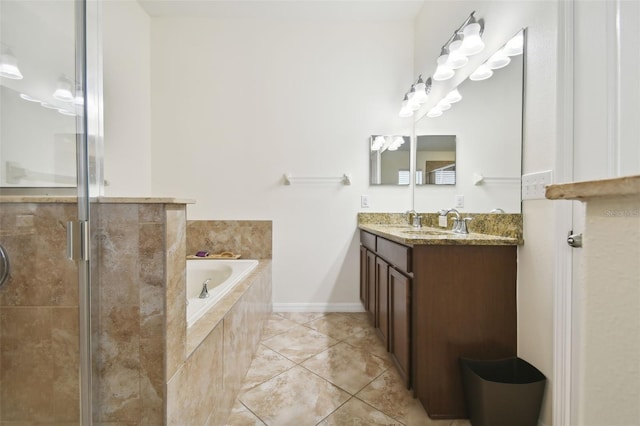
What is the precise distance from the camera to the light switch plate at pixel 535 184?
1.19 meters

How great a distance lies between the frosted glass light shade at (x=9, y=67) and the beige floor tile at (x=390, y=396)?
1862 mm

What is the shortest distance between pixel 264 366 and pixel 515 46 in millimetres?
2162

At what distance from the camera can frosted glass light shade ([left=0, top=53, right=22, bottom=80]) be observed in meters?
0.85

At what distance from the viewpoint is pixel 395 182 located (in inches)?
106

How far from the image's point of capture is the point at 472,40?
5.29ft

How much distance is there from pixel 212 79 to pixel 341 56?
4.01ft

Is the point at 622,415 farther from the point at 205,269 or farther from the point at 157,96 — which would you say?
the point at 157,96

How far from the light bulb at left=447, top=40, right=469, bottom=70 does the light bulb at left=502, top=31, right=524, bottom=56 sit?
0.35 metres

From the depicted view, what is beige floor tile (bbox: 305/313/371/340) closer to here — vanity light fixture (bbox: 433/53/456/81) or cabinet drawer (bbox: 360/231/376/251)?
cabinet drawer (bbox: 360/231/376/251)

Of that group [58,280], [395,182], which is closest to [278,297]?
[395,182]

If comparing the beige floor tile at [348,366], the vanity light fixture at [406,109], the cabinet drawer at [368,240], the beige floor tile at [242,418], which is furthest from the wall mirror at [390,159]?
the beige floor tile at [242,418]

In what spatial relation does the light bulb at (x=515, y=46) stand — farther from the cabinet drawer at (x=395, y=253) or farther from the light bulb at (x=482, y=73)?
the cabinet drawer at (x=395, y=253)

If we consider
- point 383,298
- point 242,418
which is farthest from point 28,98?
point 383,298

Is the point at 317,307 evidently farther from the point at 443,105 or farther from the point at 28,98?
the point at 28,98
